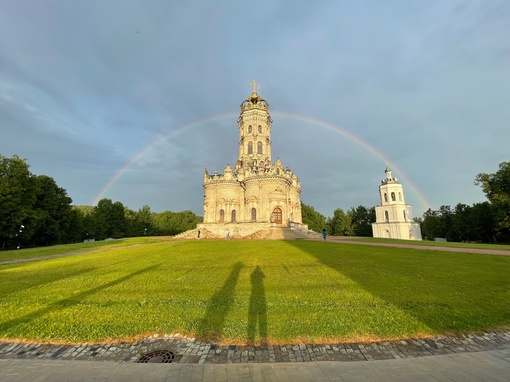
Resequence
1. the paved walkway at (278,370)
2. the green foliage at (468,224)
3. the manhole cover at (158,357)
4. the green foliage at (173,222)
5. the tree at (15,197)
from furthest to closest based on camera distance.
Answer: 1. the green foliage at (173,222)
2. the green foliage at (468,224)
3. the tree at (15,197)
4. the manhole cover at (158,357)
5. the paved walkway at (278,370)

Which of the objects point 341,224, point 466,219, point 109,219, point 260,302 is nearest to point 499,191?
point 466,219

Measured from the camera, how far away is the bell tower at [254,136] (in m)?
61.6

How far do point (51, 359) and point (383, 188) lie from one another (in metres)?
81.3

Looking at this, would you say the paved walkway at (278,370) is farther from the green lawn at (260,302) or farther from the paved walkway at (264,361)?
the green lawn at (260,302)

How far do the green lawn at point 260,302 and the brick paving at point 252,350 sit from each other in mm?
271

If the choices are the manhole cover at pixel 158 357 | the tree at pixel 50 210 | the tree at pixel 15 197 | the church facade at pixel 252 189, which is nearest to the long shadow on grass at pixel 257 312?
the manhole cover at pixel 158 357

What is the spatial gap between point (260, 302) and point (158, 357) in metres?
3.91

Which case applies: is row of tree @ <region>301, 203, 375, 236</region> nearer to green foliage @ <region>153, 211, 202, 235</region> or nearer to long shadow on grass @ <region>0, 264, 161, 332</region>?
green foliage @ <region>153, 211, 202, 235</region>

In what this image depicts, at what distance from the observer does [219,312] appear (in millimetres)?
8320

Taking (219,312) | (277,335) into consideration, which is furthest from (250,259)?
(277,335)

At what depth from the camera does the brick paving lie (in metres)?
6.07

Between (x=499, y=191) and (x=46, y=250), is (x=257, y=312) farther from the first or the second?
(x=499, y=191)

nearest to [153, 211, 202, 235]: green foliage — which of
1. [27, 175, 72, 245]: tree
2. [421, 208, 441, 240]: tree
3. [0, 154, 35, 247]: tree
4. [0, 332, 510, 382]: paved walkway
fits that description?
[27, 175, 72, 245]: tree

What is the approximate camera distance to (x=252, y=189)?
53.0 metres
